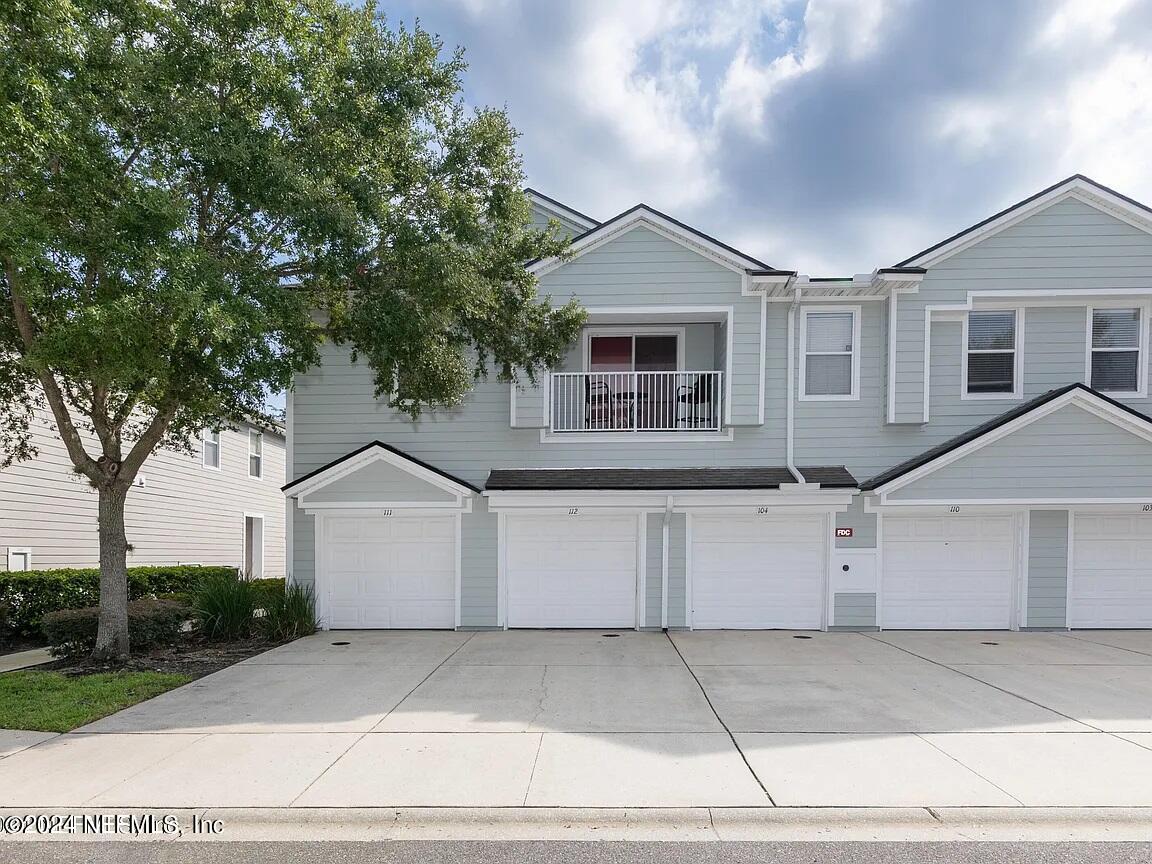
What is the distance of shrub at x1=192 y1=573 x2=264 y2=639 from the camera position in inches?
444

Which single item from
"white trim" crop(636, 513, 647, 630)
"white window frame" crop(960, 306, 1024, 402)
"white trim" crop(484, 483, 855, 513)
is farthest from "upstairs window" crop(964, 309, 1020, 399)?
"white trim" crop(636, 513, 647, 630)

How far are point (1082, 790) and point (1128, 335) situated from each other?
10310 millimetres

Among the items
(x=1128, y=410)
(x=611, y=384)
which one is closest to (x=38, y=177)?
(x=611, y=384)

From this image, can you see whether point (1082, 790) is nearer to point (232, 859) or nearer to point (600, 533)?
point (232, 859)

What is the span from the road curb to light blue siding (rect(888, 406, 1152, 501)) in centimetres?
715

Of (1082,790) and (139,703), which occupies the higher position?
(1082,790)

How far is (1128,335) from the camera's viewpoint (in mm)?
12148

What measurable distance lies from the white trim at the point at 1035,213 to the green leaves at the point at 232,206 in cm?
688

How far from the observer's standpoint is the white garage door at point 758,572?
11992mm

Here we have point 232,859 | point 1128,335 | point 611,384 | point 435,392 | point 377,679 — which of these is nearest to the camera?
point 232,859

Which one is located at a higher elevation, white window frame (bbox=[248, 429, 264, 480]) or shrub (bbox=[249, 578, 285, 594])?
white window frame (bbox=[248, 429, 264, 480])

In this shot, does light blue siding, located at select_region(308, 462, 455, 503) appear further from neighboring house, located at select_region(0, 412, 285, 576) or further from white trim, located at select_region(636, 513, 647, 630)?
white trim, located at select_region(636, 513, 647, 630)

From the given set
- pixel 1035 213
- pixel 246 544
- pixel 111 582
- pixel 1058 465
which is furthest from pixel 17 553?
pixel 1035 213

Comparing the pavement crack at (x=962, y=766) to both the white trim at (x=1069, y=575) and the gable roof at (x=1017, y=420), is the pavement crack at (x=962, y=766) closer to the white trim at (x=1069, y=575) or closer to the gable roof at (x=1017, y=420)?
the gable roof at (x=1017, y=420)
